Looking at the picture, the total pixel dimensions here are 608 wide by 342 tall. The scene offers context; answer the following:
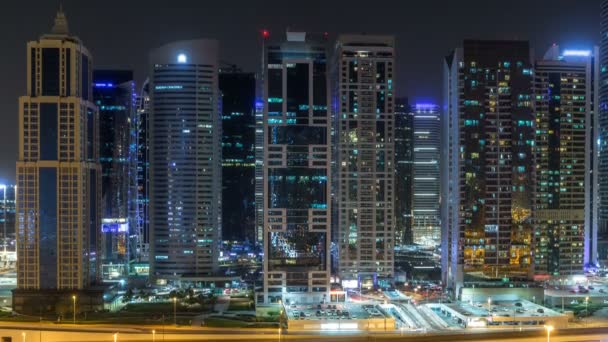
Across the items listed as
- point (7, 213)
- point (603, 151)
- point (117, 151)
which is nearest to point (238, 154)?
point (117, 151)

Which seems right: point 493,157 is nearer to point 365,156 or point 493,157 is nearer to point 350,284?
point 365,156

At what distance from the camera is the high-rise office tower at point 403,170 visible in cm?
5753

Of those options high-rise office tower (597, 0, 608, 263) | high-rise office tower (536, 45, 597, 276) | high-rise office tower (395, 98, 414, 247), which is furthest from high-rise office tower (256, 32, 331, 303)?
high-rise office tower (597, 0, 608, 263)

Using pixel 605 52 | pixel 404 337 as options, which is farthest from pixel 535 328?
pixel 605 52

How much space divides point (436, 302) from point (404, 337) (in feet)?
29.2

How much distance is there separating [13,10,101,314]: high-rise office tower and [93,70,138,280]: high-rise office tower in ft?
47.7

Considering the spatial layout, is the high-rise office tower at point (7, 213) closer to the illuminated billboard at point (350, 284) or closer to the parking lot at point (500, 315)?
the illuminated billboard at point (350, 284)

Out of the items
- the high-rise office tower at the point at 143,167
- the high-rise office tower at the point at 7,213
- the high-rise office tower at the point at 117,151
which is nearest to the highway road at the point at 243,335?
the high-rise office tower at the point at 117,151

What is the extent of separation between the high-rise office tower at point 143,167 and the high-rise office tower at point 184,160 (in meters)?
7.24

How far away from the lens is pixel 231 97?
5288 centimetres

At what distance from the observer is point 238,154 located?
5291cm

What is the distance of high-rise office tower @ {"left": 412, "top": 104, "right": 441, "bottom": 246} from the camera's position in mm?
61625

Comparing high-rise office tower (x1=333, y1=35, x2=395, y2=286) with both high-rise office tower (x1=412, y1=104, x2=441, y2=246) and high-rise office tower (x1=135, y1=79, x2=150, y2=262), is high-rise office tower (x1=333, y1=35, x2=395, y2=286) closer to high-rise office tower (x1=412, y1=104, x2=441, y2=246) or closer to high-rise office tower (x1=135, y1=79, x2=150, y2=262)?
high-rise office tower (x1=135, y1=79, x2=150, y2=262)

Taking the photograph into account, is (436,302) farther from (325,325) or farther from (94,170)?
(94,170)
